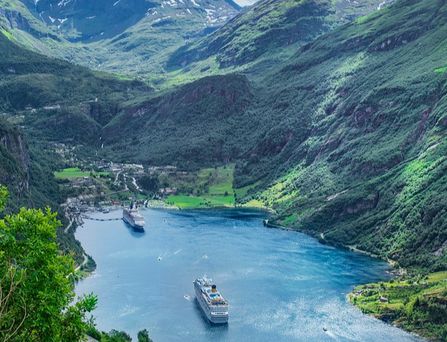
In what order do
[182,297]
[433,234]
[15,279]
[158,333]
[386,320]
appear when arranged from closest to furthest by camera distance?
[15,279] < [158,333] < [386,320] < [182,297] < [433,234]

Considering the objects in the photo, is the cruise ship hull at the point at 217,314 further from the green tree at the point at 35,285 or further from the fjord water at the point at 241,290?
the green tree at the point at 35,285

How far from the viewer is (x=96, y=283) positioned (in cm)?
16212

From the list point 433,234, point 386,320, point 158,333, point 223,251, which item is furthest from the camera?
point 223,251

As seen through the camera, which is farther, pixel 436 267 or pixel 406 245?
pixel 406 245

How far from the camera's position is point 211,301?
460 feet

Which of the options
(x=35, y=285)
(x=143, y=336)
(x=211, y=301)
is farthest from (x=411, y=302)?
(x=35, y=285)

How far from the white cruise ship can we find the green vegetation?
2848 centimetres

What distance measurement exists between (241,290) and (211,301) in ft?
63.3

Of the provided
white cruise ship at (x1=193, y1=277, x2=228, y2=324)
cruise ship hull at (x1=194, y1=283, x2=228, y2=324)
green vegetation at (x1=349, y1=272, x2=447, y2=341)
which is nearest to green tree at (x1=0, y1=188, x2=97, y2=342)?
cruise ship hull at (x1=194, y1=283, x2=228, y2=324)

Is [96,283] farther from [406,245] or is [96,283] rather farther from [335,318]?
[406,245]

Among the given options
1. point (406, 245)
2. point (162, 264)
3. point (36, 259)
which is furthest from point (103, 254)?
point (36, 259)

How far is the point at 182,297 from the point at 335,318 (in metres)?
33.5

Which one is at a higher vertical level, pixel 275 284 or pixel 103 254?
pixel 275 284

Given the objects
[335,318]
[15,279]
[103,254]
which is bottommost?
[103,254]
